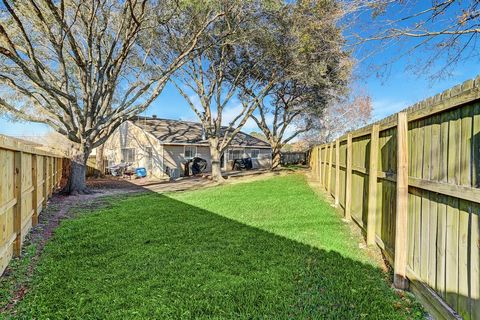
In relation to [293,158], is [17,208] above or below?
below

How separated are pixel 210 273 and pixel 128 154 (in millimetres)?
20017

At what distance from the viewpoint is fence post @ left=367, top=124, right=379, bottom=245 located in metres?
4.13

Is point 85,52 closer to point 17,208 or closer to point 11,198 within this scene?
point 17,208

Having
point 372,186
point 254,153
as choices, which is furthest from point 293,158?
point 372,186

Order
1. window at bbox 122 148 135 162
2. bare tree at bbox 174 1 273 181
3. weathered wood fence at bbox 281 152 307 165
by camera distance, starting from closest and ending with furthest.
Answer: bare tree at bbox 174 1 273 181
window at bbox 122 148 135 162
weathered wood fence at bbox 281 152 307 165

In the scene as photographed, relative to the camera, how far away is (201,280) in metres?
3.23

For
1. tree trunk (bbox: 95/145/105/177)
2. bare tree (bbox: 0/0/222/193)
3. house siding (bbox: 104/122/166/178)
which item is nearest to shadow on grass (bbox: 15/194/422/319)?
bare tree (bbox: 0/0/222/193)

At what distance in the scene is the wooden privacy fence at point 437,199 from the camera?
6.44ft

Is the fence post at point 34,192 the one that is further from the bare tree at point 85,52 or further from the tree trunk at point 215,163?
the tree trunk at point 215,163

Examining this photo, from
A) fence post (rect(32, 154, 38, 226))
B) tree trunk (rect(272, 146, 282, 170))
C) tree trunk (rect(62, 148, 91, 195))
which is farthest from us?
tree trunk (rect(272, 146, 282, 170))

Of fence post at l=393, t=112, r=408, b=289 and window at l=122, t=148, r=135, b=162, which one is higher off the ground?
window at l=122, t=148, r=135, b=162

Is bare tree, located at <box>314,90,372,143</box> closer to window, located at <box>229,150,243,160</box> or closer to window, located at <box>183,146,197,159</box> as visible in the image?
window, located at <box>229,150,243,160</box>

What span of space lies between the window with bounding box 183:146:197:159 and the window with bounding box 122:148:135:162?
3.99 meters

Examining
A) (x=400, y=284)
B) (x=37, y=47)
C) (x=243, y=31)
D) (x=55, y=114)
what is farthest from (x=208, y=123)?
(x=400, y=284)
